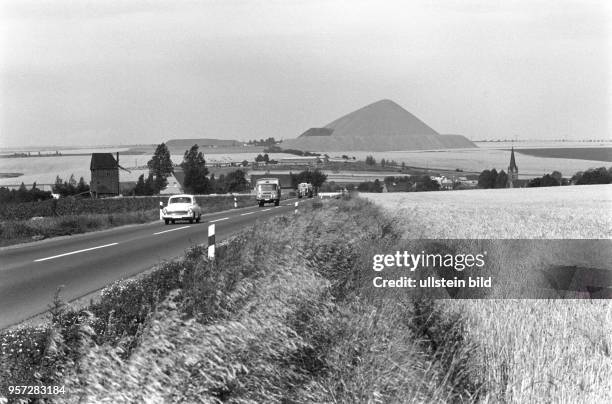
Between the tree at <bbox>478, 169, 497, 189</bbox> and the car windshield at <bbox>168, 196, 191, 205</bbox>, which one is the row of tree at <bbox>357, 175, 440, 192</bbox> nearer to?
the tree at <bbox>478, 169, 497, 189</bbox>

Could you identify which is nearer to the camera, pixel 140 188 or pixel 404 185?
pixel 404 185

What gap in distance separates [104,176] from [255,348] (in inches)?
5090

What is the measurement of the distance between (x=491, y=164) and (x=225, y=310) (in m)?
182

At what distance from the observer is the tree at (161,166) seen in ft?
517

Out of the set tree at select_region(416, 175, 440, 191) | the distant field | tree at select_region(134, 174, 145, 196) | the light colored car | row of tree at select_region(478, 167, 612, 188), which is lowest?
tree at select_region(134, 174, 145, 196)

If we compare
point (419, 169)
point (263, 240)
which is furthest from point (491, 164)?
point (263, 240)

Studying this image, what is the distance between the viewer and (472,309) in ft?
27.9

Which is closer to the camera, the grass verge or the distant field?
the grass verge

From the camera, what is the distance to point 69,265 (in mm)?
17094

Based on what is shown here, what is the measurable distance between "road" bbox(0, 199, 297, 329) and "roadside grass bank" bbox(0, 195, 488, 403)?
A: 138 inches

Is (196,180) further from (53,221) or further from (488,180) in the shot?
(53,221)

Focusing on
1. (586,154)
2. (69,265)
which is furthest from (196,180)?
(69,265)

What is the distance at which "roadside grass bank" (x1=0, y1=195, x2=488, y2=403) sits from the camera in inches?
185
